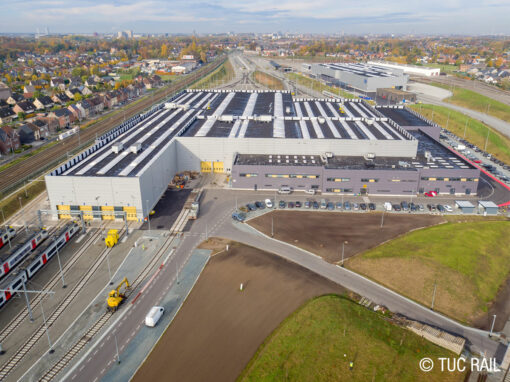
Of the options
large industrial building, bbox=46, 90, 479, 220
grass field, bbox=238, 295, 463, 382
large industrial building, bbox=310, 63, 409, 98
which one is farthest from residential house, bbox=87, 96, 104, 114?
grass field, bbox=238, 295, 463, 382

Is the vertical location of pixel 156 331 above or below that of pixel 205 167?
below

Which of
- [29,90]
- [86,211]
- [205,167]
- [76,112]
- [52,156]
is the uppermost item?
[29,90]

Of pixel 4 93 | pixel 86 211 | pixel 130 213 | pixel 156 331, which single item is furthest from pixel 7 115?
pixel 156 331

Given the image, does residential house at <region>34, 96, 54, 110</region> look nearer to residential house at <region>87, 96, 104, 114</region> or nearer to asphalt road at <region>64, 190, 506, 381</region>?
residential house at <region>87, 96, 104, 114</region>

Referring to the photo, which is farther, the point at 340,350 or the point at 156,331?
the point at 156,331

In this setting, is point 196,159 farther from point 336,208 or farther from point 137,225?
point 336,208

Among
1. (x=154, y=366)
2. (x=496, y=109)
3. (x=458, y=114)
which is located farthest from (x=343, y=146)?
(x=496, y=109)

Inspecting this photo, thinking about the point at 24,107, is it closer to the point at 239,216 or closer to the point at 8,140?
the point at 8,140

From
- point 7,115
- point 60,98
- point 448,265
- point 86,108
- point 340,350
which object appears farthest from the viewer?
point 60,98
